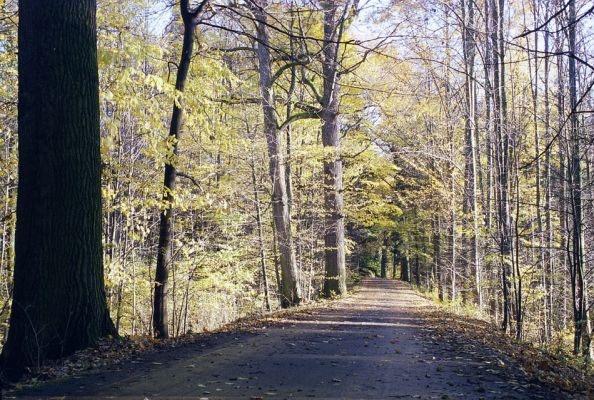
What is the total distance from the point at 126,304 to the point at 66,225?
9.82 meters

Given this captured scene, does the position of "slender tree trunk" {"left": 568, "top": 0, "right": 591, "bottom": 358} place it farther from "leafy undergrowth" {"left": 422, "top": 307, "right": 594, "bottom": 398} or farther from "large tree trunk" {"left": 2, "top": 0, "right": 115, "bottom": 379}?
"large tree trunk" {"left": 2, "top": 0, "right": 115, "bottom": 379}

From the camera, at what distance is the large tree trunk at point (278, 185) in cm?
1466

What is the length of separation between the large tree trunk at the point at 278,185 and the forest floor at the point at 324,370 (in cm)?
589

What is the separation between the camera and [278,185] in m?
15.1

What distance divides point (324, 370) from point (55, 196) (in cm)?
369

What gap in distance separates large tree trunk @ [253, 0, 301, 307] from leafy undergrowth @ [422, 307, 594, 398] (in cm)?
524

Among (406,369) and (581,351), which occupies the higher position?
(406,369)

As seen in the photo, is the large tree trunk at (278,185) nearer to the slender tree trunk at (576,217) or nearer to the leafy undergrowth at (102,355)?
the leafy undergrowth at (102,355)

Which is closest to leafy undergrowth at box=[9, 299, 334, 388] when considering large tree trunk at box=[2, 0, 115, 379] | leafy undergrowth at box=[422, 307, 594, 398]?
large tree trunk at box=[2, 0, 115, 379]

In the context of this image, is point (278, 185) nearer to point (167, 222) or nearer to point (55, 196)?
point (167, 222)

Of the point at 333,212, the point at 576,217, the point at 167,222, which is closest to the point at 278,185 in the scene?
the point at 333,212

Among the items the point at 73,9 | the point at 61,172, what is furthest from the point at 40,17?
the point at 61,172

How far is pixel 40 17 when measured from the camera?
5836 mm

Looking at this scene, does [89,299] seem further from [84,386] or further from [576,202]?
[576,202]
